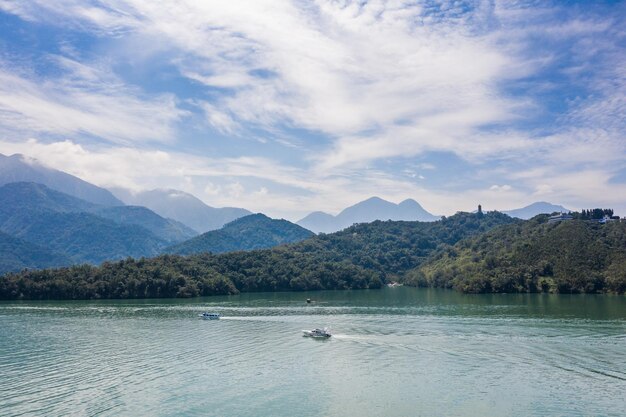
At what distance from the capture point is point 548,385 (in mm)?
40250

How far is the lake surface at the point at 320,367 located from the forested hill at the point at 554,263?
A: 169 feet

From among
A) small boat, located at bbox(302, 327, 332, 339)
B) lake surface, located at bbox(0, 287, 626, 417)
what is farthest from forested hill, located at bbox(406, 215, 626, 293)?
small boat, located at bbox(302, 327, 332, 339)

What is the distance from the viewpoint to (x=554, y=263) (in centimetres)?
14162

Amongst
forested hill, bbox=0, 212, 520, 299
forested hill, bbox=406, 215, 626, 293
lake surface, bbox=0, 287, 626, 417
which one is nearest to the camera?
lake surface, bbox=0, 287, 626, 417

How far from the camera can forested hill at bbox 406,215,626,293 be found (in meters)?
130

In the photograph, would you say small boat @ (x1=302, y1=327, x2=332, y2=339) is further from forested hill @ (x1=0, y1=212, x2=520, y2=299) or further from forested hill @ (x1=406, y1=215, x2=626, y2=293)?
forested hill @ (x1=406, y1=215, x2=626, y2=293)

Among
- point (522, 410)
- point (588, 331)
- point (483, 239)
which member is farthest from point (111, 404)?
point (483, 239)

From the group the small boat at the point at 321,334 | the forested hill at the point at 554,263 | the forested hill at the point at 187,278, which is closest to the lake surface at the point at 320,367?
the small boat at the point at 321,334

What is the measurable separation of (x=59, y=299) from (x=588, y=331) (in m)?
126

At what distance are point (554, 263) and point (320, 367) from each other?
115 m

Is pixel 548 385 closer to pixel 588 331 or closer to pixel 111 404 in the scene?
pixel 588 331

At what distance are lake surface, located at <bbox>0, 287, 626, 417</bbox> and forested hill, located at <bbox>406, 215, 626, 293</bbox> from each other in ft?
169

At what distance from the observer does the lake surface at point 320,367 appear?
35844 millimetres

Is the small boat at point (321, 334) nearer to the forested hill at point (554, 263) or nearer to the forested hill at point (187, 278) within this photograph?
the forested hill at point (187, 278)
